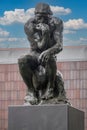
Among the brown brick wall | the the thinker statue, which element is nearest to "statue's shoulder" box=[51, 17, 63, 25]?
the the thinker statue

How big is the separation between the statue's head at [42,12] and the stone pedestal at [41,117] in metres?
1.26

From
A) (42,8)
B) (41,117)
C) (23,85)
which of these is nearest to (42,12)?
(42,8)

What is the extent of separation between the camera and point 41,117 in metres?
7.82

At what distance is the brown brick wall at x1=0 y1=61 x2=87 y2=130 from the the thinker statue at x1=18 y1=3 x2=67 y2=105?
678 cm

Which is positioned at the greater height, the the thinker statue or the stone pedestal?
the the thinker statue

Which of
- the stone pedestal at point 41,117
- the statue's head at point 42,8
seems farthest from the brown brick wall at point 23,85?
the stone pedestal at point 41,117

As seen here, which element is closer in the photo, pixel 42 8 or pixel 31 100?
pixel 31 100

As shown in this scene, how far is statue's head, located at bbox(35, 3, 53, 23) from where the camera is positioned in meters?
8.32

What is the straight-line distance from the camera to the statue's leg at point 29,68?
8.06 metres

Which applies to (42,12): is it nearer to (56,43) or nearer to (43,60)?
(56,43)

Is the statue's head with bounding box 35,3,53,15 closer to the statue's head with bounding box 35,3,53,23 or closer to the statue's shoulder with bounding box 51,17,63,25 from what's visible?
the statue's head with bounding box 35,3,53,23

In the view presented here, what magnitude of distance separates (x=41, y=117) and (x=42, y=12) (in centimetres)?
147

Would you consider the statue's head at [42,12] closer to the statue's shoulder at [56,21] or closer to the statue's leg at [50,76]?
the statue's shoulder at [56,21]

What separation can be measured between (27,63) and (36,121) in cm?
79
